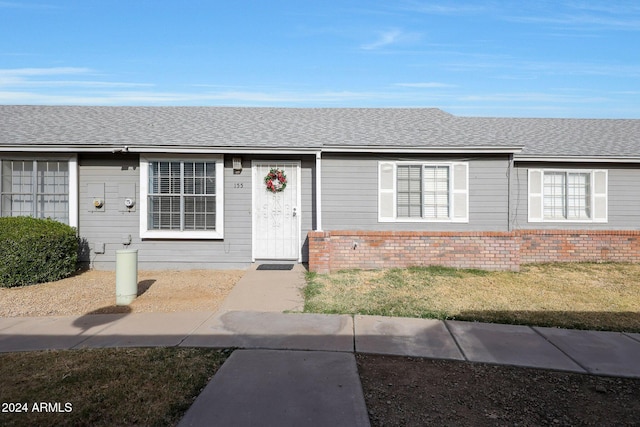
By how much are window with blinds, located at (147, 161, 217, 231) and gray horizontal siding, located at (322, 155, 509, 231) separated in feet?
9.18

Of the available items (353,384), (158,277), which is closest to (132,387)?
(353,384)

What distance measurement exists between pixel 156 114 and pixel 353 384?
429 inches

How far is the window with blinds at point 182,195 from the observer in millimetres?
9406

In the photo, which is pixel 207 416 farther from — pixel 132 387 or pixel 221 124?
pixel 221 124

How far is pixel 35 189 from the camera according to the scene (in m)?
9.30

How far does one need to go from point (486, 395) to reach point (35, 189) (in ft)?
33.7

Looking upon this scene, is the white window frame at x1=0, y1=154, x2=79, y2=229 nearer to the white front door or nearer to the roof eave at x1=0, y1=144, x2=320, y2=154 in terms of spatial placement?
the roof eave at x1=0, y1=144, x2=320, y2=154

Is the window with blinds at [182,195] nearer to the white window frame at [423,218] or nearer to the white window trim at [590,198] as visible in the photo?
the white window frame at [423,218]

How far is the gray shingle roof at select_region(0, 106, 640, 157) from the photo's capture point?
9.27 m

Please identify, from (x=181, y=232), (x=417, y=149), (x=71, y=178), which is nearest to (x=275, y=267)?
(x=181, y=232)

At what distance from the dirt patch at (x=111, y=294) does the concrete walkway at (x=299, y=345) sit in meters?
0.41

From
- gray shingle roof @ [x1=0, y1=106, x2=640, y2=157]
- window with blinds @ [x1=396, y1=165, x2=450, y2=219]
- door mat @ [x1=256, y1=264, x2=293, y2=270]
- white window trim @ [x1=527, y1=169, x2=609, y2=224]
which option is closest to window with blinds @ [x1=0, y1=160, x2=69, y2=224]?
gray shingle roof @ [x1=0, y1=106, x2=640, y2=157]

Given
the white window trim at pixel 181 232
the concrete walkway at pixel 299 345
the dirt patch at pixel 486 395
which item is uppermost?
the white window trim at pixel 181 232

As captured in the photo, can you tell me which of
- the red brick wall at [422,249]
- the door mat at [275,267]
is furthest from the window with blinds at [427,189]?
the door mat at [275,267]
